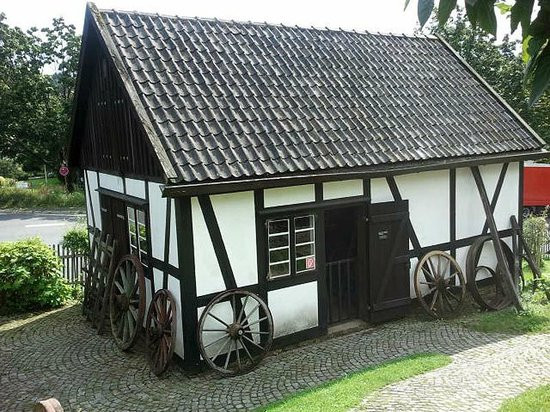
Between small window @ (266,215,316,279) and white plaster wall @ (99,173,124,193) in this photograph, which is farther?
white plaster wall @ (99,173,124,193)

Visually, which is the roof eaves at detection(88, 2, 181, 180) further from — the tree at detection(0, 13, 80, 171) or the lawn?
the tree at detection(0, 13, 80, 171)

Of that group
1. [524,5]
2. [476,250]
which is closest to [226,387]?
[476,250]

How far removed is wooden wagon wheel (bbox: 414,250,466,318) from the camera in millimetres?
9875

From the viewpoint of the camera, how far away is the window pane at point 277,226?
8.51 meters

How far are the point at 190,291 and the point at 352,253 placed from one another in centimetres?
370

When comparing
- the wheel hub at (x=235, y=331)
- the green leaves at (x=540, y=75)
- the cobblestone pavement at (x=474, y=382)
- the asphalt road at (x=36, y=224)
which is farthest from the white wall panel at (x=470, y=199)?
the asphalt road at (x=36, y=224)

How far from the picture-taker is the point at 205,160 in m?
7.72

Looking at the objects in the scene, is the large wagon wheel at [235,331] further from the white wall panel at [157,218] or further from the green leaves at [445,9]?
the green leaves at [445,9]

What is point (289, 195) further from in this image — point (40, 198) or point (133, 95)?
point (40, 198)

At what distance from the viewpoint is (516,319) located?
968 centimetres

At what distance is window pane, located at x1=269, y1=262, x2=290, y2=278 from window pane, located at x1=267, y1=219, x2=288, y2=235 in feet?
1.78

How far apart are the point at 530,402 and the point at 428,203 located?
15.7 feet

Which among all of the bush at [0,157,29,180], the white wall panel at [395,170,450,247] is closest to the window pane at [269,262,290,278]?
the white wall panel at [395,170,450,247]

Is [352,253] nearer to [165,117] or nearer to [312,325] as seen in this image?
[312,325]
